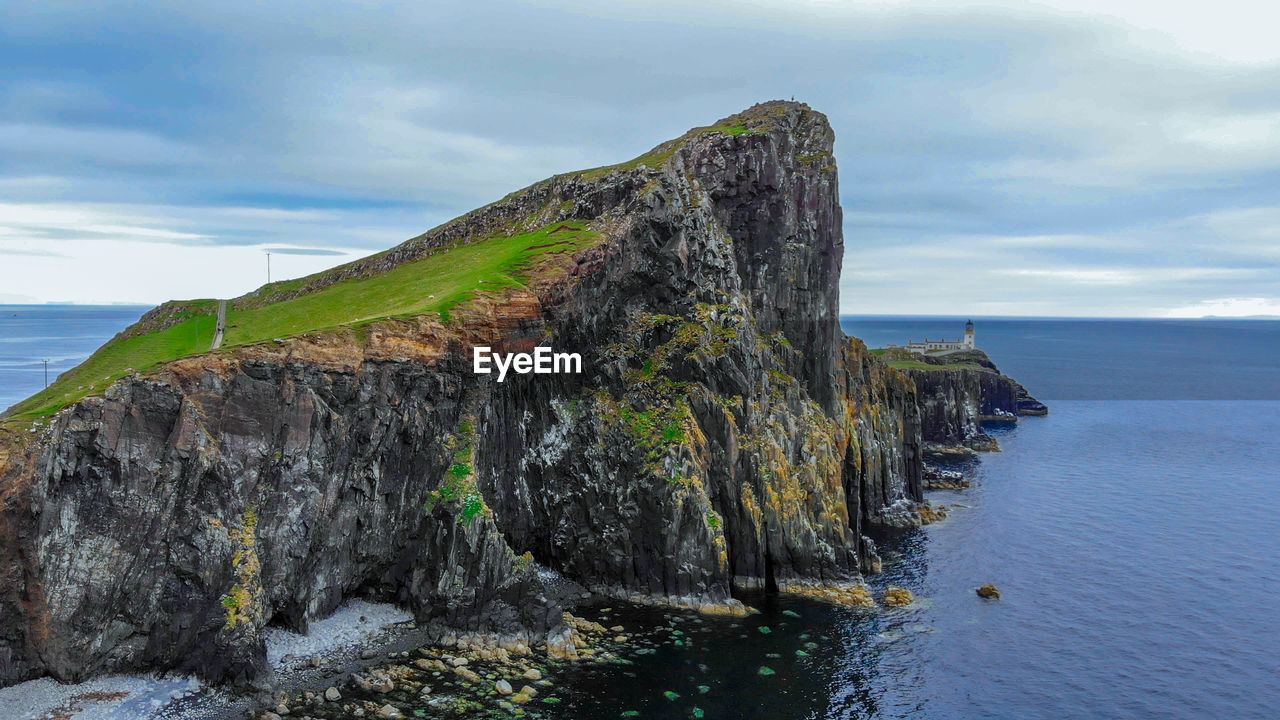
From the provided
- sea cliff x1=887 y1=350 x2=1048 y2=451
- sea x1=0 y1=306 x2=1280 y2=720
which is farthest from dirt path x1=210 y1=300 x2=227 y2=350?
sea cliff x1=887 y1=350 x2=1048 y2=451

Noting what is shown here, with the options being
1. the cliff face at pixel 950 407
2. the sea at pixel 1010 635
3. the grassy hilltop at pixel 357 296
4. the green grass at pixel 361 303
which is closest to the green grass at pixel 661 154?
the grassy hilltop at pixel 357 296

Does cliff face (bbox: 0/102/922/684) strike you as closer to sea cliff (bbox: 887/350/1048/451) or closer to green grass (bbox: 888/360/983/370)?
sea cliff (bbox: 887/350/1048/451)

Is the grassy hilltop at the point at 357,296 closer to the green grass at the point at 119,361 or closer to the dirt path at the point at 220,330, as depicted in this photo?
the green grass at the point at 119,361

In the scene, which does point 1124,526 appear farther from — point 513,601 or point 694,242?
point 513,601

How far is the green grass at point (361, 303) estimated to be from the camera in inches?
2207

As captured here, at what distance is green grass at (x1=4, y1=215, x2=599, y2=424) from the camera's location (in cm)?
5606

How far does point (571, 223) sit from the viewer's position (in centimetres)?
7294

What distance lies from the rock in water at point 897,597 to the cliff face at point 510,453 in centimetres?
299

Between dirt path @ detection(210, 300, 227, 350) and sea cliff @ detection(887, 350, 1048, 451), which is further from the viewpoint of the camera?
sea cliff @ detection(887, 350, 1048, 451)

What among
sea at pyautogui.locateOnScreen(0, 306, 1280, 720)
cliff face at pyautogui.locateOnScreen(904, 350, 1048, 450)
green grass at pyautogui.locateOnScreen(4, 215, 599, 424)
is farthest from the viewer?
cliff face at pyautogui.locateOnScreen(904, 350, 1048, 450)

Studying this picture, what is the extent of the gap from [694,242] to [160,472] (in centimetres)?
4247

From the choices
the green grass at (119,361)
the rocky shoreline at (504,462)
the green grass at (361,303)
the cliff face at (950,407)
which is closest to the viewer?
the rocky shoreline at (504,462)

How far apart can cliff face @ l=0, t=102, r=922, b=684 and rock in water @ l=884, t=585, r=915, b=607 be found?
9.81 ft

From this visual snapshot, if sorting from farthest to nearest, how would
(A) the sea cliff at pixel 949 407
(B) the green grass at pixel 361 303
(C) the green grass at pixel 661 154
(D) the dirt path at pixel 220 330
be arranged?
(A) the sea cliff at pixel 949 407
(C) the green grass at pixel 661 154
(B) the green grass at pixel 361 303
(D) the dirt path at pixel 220 330
